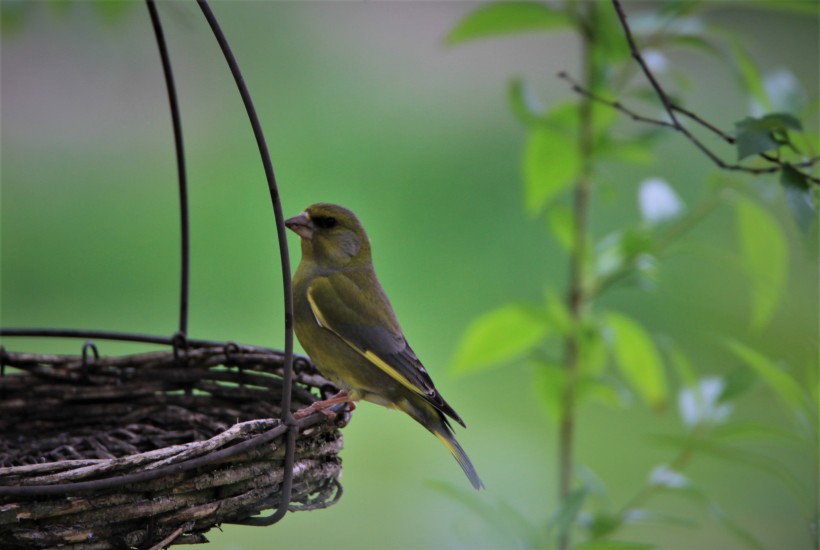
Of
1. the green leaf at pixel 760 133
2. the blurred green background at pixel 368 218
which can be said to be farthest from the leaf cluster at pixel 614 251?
the blurred green background at pixel 368 218

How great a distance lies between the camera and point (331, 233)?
212cm

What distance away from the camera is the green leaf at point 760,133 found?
1.42 m

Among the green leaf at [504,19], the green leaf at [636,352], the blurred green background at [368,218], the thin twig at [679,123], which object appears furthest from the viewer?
the blurred green background at [368,218]

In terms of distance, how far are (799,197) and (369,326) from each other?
0.83 m

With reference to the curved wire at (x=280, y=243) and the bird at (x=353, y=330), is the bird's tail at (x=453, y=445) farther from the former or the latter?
the curved wire at (x=280, y=243)

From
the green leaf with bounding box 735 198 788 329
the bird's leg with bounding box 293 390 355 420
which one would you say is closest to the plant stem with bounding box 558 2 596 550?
the green leaf with bounding box 735 198 788 329

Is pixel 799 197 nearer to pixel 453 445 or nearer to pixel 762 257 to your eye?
pixel 762 257

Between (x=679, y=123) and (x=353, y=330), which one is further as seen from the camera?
(x=353, y=330)

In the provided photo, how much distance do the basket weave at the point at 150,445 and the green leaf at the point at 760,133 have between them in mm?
717

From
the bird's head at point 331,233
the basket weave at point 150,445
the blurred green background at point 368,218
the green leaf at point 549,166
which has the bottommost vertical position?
the basket weave at point 150,445

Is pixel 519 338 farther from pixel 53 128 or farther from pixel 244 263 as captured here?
pixel 53 128

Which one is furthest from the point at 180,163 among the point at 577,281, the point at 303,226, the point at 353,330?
the point at 577,281

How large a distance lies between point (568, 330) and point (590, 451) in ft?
7.40

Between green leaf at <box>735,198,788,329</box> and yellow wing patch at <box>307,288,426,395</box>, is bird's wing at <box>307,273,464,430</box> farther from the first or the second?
green leaf at <box>735,198,788,329</box>
